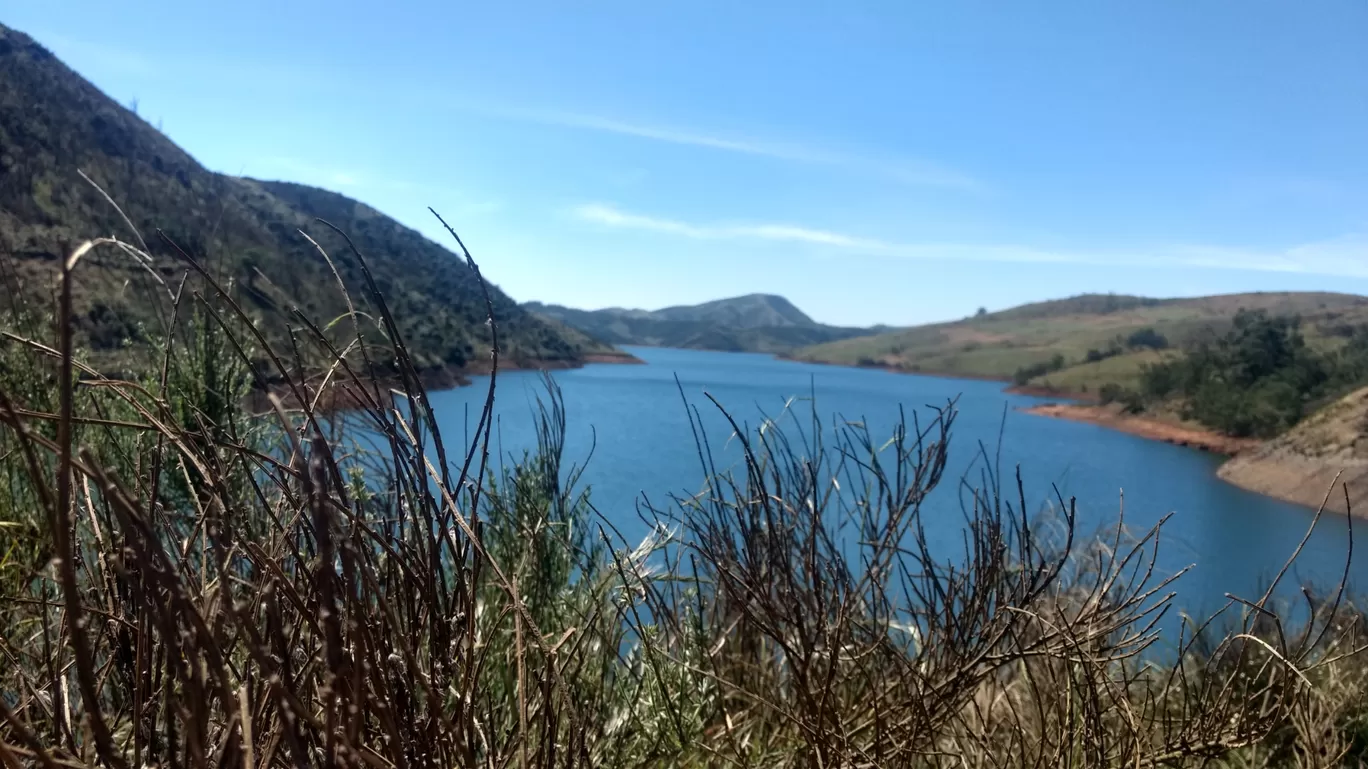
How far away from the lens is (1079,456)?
25594 mm

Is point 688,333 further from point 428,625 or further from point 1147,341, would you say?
point 428,625

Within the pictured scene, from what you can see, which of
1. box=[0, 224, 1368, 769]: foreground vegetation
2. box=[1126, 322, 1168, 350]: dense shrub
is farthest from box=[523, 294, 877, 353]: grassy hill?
box=[0, 224, 1368, 769]: foreground vegetation

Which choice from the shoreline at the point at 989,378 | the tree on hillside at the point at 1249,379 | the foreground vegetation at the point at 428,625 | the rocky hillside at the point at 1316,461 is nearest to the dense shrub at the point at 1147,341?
the shoreline at the point at 989,378

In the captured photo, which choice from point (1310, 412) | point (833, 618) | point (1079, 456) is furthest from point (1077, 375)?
point (833, 618)

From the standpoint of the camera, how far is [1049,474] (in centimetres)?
2036

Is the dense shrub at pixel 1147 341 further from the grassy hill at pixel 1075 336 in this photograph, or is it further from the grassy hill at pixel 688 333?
the grassy hill at pixel 688 333

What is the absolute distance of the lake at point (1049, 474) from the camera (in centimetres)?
912

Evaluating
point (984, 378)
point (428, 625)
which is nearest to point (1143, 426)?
point (984, 378)

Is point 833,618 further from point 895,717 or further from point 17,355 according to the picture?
point 17,355

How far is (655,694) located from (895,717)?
58cm

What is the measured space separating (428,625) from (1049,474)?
70.1 feet

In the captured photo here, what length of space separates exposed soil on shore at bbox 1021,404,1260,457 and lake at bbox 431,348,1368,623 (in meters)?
0.66

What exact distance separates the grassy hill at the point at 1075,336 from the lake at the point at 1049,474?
24.1 m

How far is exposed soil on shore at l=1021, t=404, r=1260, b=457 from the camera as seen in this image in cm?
2848
